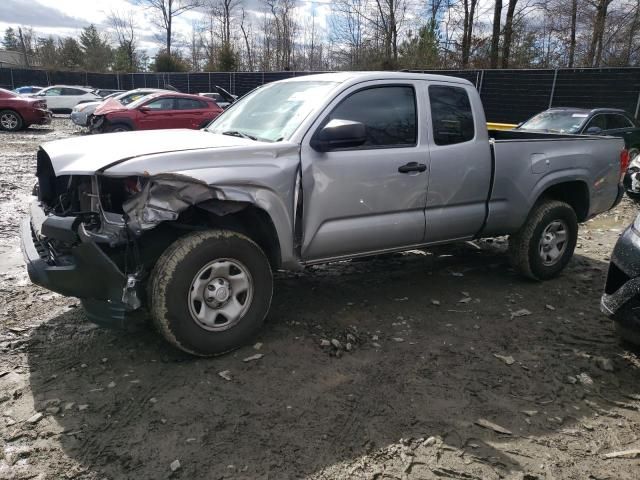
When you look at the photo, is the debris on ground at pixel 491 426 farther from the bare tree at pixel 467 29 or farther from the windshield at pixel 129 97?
the bare tree at pixel 467 29

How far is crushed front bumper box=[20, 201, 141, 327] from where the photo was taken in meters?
3.15

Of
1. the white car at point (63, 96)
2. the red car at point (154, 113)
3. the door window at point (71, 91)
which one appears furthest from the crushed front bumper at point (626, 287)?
the door window at point (71, 91)

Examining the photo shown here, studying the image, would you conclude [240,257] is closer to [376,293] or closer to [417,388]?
[417,388]

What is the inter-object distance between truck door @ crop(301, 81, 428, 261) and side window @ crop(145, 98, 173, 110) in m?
12.5

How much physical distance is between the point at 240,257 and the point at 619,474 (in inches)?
97.2

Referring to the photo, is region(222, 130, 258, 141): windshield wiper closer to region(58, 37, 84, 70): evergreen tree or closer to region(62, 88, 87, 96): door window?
region(62, 88, 87, 96): door window

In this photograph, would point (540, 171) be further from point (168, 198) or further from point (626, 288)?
point (168, 198)

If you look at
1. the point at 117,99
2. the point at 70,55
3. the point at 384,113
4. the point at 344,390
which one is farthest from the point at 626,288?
the point at 70,55

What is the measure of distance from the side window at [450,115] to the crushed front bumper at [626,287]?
157cm

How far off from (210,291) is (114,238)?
0.69 metres

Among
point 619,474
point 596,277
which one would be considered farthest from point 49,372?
point 596,277

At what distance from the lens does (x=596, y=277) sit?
568cm

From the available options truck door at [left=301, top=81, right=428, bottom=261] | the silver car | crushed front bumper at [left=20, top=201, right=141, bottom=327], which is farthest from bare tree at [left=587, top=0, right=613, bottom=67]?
crushed front bumper at [left=20, top=201, right=141, bottom=327]

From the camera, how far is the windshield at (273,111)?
155 inches
